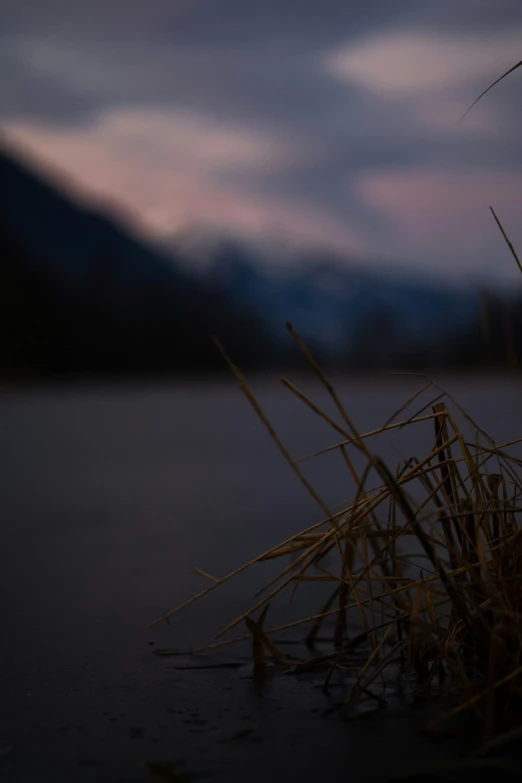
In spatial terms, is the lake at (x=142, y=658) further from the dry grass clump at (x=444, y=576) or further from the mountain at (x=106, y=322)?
the mountain at (x=106, y=322)

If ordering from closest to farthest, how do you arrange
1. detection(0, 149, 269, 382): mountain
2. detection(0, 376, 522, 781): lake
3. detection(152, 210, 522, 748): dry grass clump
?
detection(152, 210, 522, 748): dry grass clump
detection(0, 376, 522, 781): lake
detection(0, 149, 269, 382): mountain

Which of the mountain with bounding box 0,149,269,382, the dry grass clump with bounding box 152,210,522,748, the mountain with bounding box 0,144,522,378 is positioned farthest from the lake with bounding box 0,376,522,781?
the mountain with bounding box 0,149,269,382

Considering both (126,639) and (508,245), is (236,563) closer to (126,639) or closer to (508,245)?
(126,639)

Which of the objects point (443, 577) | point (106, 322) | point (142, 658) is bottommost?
point (142, 658)

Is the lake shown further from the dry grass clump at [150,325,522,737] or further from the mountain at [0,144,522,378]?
the mountain at [0,144,522,378]

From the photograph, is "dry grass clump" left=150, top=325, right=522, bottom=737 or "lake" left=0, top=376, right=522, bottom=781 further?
"lake" left=0, top=376, right=522, bottom=781

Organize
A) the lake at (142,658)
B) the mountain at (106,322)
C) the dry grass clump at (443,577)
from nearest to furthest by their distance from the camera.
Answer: the dry grass clump at (443,577) → the lake at (142,658) → the mountain at (106,322)

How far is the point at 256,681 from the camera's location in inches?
82.4

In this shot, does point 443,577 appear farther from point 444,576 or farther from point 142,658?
point 142,658

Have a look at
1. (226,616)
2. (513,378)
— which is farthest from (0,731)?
(513,378)

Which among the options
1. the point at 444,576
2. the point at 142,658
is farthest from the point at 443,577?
the point at 142,658

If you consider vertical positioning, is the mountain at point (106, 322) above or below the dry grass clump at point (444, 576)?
above

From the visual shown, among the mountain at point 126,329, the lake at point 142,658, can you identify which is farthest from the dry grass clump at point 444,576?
the mountain at point 126,329

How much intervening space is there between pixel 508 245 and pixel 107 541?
3838 mm
